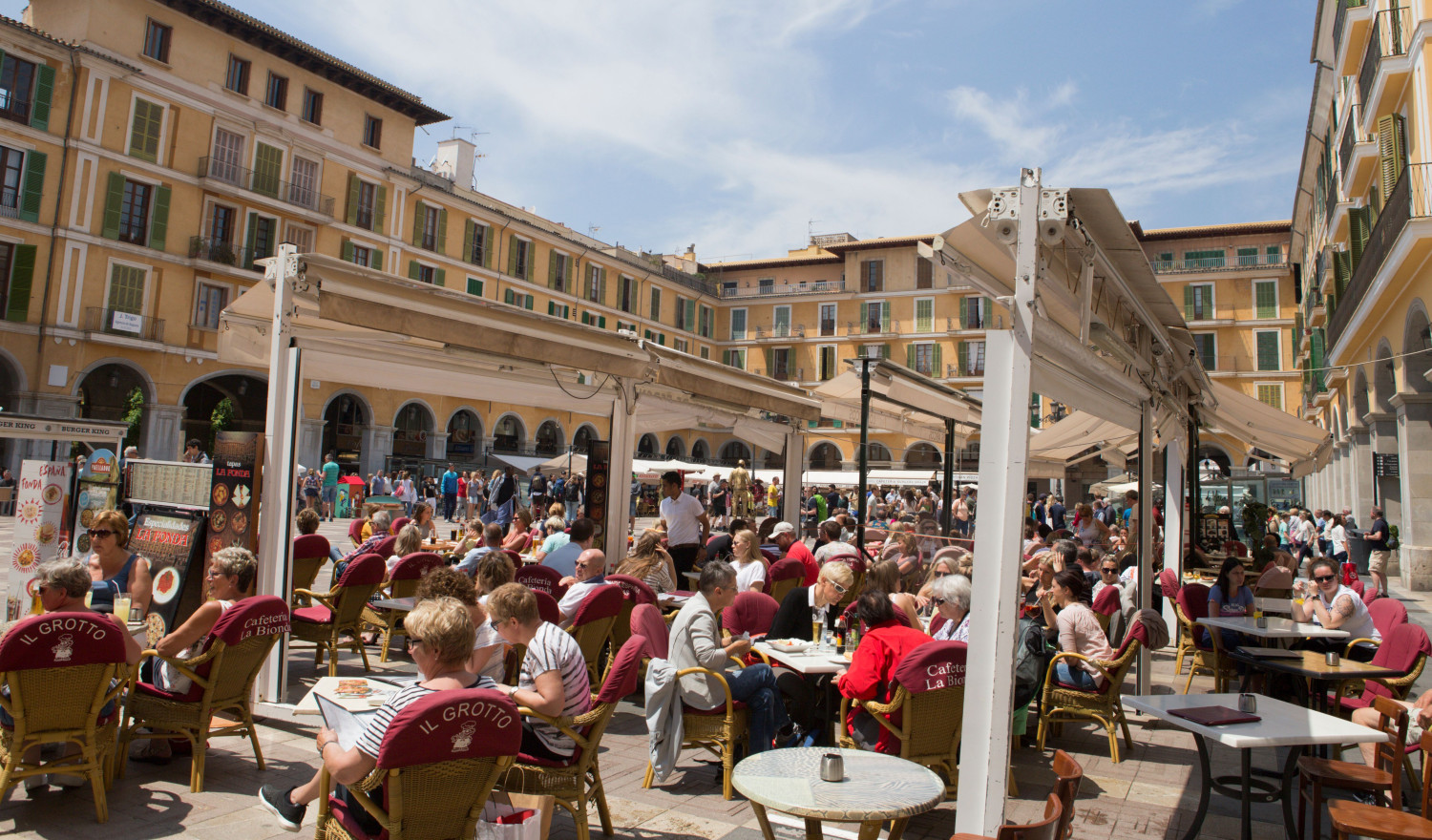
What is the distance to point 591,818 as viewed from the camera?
158 inches

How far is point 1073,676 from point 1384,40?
43.9ft

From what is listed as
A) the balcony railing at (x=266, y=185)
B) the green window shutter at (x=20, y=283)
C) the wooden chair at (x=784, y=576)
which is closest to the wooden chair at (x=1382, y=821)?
the wooden chair at (x=784, y=576)

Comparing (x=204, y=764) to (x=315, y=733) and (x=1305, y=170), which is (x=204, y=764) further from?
(x=1305, y=170)

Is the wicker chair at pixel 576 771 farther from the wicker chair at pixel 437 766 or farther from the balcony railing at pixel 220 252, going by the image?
the balcony railing at pixel 220 252

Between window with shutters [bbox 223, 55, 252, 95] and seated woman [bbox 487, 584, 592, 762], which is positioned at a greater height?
window with shutters [bbox 223, 55, 252, 95]

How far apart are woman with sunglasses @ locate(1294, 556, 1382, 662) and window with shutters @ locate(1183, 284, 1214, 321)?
36.8 m

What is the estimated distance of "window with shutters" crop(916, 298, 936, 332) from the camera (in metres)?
43.9

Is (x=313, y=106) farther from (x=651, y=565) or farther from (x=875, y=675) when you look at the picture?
(x=875, y=675)

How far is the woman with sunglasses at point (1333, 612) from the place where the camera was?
6.30 meters

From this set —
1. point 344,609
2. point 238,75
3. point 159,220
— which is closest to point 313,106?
point 238,75

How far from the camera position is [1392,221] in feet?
38.5

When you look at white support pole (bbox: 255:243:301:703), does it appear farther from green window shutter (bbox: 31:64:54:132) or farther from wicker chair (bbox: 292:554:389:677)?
green window shutter (bbox: 31:64:54:132)

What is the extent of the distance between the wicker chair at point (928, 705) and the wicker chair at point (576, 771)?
3.74 ft

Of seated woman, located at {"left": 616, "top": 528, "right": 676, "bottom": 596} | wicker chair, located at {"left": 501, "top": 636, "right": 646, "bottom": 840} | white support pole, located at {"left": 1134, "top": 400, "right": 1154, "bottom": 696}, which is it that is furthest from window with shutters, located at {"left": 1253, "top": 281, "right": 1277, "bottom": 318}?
wicker chair, located at {"left": 501, "top": 636, "right": 646, "bottom": 840}
